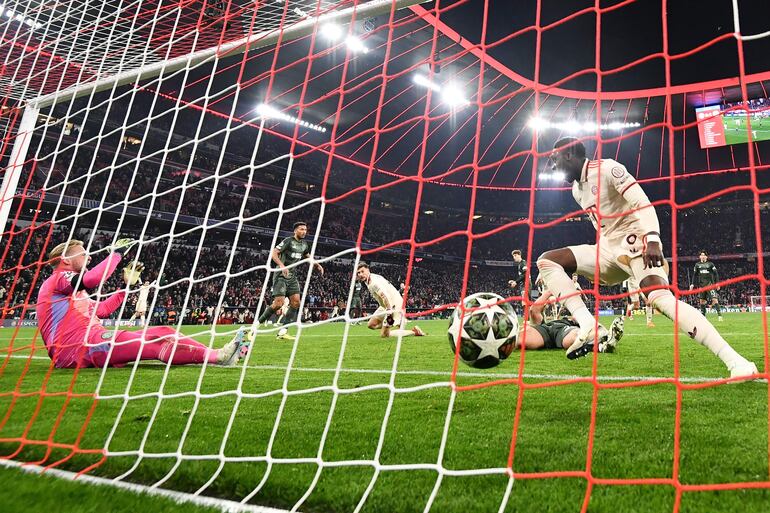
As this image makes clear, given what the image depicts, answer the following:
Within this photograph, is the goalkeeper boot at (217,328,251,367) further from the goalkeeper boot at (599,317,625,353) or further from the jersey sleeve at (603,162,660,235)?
the goalkeeper boot at (599,317,625,353)

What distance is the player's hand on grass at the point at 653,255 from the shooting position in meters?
2.89

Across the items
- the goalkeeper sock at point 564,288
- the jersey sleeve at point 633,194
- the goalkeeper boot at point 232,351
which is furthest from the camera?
the goalkeeper boot at point 232,351

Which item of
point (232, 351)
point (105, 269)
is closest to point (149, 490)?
point (105, 269)

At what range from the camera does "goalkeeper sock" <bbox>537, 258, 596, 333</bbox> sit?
330 cm

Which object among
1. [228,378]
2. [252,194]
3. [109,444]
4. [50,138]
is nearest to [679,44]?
[228,378]

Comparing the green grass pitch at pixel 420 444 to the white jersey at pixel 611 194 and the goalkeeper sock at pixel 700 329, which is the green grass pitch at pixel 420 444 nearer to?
the goalkeeper sock at pixel 700 329

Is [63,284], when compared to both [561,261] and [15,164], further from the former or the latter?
[561,261]

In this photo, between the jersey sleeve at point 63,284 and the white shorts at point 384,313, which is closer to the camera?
the white shorts at point 384,313

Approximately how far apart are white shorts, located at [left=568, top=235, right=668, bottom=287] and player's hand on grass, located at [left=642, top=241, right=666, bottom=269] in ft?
0.19

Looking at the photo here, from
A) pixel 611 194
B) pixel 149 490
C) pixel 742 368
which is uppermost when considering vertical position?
pixel 611 194

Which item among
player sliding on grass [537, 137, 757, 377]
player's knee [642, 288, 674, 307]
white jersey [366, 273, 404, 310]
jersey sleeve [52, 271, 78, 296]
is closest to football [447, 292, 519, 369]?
player sliding on grass [537, 137, 757, 377]

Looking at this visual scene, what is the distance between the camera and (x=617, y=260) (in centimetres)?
327

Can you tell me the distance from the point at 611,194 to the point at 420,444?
8.07 feet

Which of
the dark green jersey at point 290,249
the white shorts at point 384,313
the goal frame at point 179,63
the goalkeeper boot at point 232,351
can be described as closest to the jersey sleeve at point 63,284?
the goal frame at point 179,63
